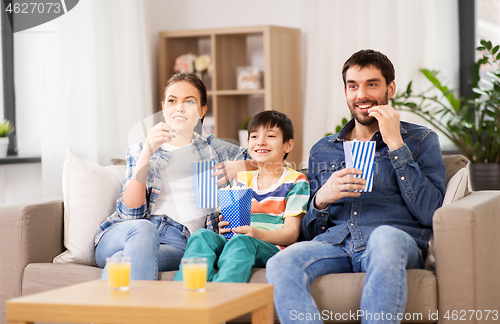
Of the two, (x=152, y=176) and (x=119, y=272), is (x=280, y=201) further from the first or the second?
(x=119, y=272)

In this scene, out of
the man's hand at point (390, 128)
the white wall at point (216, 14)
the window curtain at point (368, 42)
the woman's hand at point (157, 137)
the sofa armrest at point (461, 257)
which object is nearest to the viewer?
the sofa armrest at point (461, 257)

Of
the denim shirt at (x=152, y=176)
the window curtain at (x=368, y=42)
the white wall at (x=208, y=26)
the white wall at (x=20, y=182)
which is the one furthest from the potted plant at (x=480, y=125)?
the white wall at (x=20, y=182)

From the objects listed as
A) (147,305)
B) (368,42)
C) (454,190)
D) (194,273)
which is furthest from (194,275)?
(368,42)

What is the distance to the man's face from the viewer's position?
75.9 inches

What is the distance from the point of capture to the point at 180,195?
207 centimetres

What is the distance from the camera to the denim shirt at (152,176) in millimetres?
1999

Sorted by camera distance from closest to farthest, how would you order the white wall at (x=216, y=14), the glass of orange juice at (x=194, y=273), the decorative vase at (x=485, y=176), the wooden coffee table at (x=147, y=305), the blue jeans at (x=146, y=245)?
the wooden coffee table at (x=147, y=305)
the glass of orange juice at (x=194, y=273)
the blue jeans at (x=146, y=245)
the decorative vase at (x=485, y=176)
the white wall at (x=216, y=14)

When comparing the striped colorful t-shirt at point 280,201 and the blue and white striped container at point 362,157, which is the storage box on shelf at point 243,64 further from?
the blue and white striped container at point 362,157

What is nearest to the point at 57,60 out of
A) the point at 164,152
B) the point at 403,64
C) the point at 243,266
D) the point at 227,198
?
the point at 164,152

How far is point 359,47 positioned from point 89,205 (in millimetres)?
2340

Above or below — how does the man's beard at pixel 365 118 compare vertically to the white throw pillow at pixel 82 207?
above

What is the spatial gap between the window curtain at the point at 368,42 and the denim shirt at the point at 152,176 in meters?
1.78

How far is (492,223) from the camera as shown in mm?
1753

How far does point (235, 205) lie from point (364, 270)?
47 cm
